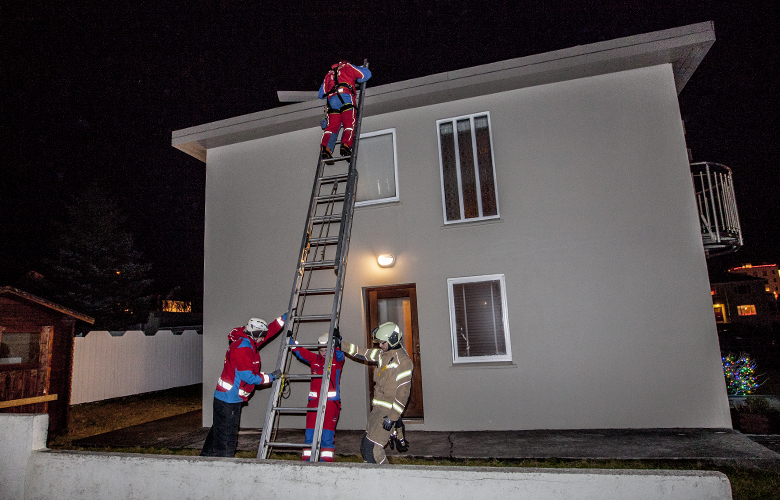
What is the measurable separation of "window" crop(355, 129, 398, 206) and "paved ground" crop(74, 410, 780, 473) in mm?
3842

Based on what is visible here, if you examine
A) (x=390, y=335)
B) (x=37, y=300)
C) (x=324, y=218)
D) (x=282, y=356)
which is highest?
(x=324, y=218)

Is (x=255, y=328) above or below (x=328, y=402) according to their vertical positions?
above

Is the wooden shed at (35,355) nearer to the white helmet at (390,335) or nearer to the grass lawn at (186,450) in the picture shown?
the grass lawn at (186,450)

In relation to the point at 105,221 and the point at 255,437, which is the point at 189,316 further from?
the point at 255,437

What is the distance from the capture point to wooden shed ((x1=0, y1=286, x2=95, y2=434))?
24.2 feet

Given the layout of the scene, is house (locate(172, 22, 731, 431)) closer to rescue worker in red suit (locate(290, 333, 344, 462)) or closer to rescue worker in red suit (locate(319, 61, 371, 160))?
rescue worker in red suit (locate(319, 61, 371, 160))

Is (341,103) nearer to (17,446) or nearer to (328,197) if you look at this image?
(328,197)

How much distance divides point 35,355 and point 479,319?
25.3 feet

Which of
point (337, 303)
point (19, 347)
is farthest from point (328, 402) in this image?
point (19, 347)

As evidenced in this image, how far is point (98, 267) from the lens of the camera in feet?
68.0

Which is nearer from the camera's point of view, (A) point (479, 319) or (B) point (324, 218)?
(B) point (324, 218)

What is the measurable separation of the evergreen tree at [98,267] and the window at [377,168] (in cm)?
1769

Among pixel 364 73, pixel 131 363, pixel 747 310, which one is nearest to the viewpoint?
pixel 364 73

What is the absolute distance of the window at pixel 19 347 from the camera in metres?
7.57
